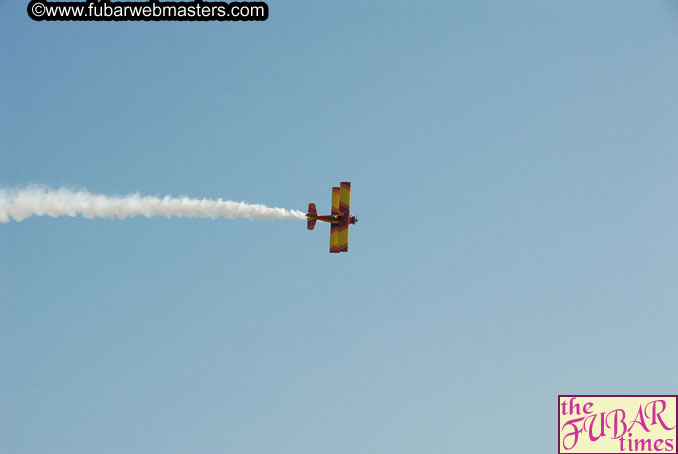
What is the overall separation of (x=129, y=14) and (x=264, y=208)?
16.4 m

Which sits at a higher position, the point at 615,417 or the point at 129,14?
the point at 129,14

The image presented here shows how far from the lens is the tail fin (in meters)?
67.6

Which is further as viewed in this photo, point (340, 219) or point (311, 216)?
point (340, 219)

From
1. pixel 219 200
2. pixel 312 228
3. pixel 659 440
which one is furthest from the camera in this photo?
pixel 312 228

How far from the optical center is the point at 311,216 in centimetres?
6775

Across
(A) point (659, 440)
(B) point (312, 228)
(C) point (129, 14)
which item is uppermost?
(C) point (129, 14)

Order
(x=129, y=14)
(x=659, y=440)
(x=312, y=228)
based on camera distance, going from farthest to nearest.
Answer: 1. (x=312, y=228)
2. (x=659, y=440)
3. (x=129, y=14)

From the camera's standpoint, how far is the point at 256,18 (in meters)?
53.3

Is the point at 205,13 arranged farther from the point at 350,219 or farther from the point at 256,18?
the point at 350,219

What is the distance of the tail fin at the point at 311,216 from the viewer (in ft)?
222

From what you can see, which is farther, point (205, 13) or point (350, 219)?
point (350, 219)

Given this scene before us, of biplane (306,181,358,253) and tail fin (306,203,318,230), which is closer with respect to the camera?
tail fin (306,203,318,230)

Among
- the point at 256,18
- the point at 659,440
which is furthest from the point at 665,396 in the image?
the point at 256,18

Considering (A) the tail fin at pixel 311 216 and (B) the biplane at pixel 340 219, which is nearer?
(A) the tail fin at pixel 311 216
